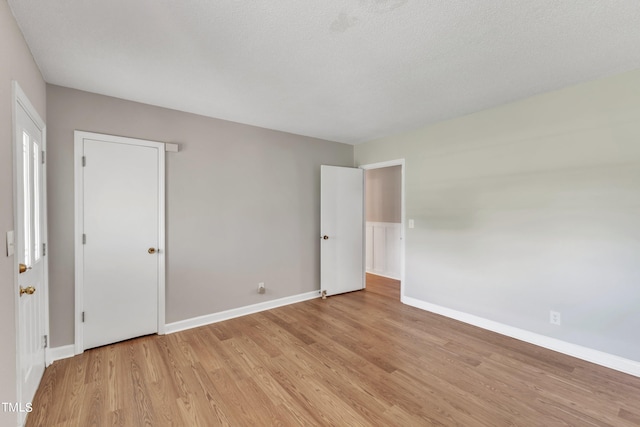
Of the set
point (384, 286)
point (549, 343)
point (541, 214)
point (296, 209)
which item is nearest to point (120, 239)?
point (296, 209)

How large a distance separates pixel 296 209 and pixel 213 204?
1.19 metres

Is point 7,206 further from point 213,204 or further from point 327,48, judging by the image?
point 327,48

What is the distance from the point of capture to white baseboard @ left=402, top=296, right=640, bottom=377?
2.31m

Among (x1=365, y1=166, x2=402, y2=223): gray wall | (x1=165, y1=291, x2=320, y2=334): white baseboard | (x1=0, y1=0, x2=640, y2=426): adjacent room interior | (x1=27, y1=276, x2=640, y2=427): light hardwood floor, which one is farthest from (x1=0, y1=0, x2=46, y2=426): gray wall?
(x1=365, y1=166, x2=402, y2=223): gray wall

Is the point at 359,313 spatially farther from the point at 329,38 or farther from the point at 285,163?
the point at 329,38

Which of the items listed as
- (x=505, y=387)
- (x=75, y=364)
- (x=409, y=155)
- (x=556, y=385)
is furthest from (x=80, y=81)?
(x=556, y=385)

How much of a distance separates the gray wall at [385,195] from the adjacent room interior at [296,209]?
1.55 metres

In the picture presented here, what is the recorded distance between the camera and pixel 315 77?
2375 millimetres

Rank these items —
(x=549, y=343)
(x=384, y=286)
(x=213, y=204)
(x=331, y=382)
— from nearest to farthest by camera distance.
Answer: (x=331, y=382), (x=549, y=343), (x=213, y=204), (x=384, y=286)

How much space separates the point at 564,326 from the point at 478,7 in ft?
9.21

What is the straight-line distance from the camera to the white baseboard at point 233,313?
312cm

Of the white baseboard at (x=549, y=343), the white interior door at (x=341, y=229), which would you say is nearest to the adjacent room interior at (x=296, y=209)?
the white baseboard at (x=549, y=343)

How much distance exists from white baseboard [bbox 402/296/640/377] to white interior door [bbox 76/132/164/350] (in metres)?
3.39

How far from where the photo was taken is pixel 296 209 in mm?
4105
